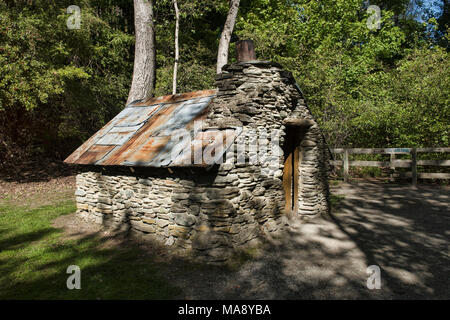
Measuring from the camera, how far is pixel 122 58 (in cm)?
1559

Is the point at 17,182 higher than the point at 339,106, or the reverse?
the point at 339,106

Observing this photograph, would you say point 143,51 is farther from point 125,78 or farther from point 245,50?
point 245,50

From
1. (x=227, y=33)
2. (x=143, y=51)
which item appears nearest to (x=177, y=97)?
(x=143, y=51)

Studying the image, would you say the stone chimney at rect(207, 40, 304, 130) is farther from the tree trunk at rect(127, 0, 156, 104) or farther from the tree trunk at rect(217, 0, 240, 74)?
the tree trunk at rect(217, 0, 240, 74)

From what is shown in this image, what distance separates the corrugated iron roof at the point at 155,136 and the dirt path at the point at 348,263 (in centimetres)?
198

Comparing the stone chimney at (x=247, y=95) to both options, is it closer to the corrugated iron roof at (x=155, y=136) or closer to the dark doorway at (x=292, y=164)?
the corrugated iron roof at (x=155, y=136)

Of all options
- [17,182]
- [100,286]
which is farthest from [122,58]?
[100,286]

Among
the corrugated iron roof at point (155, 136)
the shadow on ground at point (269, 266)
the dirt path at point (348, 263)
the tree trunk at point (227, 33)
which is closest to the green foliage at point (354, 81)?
the tree trunk at point (227, 33)

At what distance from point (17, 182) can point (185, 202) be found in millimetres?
10072

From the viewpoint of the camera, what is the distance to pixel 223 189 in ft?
16.6

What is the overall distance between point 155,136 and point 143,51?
6.38m
